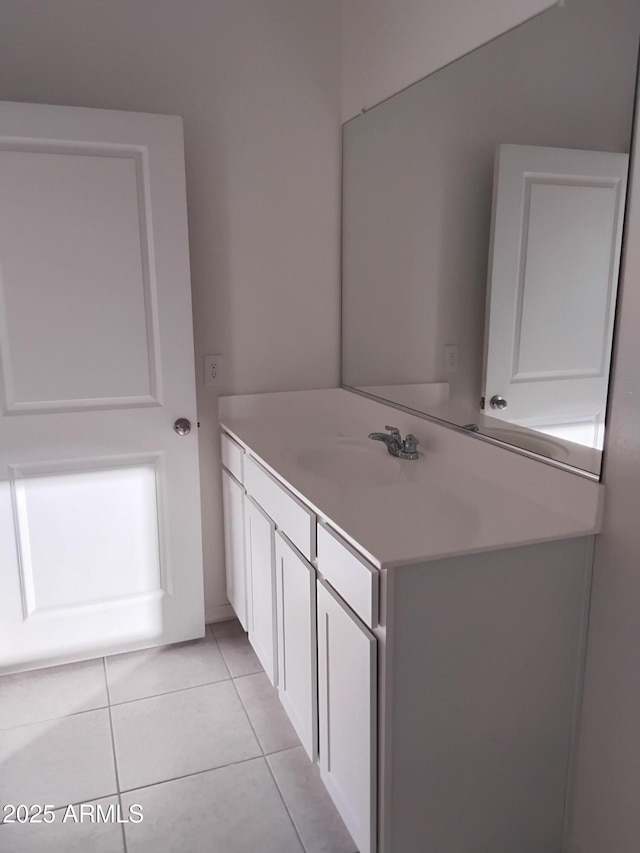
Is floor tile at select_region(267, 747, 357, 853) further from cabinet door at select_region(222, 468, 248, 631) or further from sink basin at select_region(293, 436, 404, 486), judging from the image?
sink basin at select_region(293, 436, 404, 486)

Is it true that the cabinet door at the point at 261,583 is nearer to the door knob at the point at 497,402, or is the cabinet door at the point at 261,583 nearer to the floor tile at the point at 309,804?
the floor tile at the point at 309,804

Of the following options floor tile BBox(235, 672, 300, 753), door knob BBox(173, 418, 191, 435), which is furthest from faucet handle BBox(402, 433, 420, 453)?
floor tile BBox(235, 672, 300, 753)

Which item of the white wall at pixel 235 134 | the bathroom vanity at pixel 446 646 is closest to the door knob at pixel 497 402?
the bathroom vanity at pixel 446 646

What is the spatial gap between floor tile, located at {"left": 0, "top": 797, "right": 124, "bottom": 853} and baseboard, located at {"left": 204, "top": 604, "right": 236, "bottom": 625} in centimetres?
100

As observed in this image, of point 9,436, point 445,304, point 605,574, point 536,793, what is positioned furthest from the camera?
point 9,436

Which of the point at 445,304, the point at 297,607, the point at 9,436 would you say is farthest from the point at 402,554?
the point at 9,436

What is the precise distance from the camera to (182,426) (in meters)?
2.41

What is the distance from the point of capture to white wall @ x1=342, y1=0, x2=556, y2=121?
168 cm

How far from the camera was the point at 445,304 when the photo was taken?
2.03 m

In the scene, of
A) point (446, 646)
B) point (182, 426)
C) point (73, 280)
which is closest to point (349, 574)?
point (446, 646)

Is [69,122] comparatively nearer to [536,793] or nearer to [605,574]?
[605,574]

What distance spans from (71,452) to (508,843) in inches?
69.3

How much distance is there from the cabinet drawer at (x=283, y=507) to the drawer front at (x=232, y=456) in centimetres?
7

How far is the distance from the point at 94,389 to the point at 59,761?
1171mm
